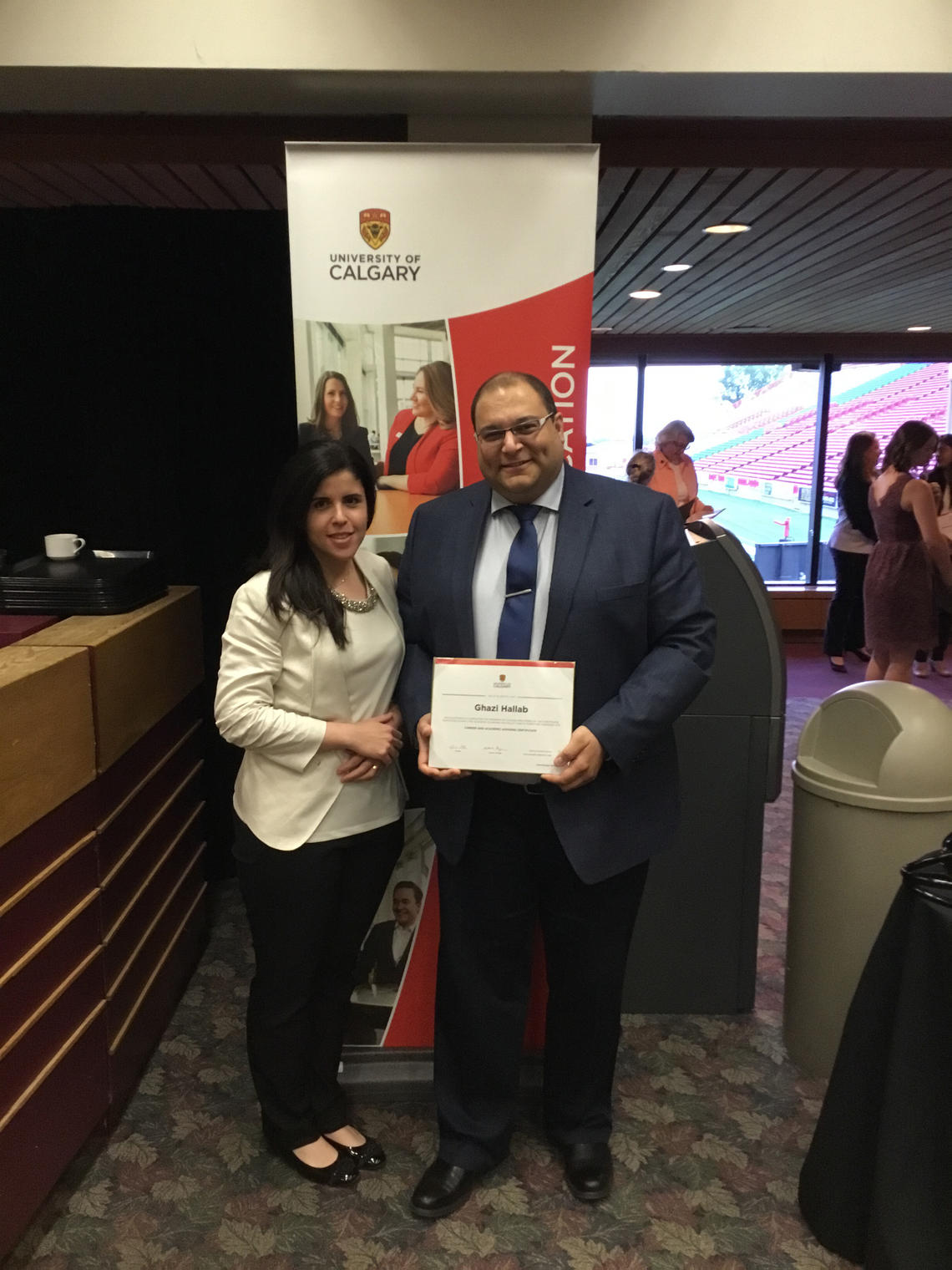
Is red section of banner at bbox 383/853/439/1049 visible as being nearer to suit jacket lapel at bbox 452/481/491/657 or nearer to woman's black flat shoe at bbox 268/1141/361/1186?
woman's black flat shoe at bbox 268/1141/361/1186

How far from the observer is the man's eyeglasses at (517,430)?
69.8 inches

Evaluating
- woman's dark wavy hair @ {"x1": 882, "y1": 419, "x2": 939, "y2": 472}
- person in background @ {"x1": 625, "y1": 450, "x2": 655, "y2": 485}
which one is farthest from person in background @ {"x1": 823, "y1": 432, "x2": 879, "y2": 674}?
person in background @ {"x1": 625, "y1": 450, "x2": 655, "y2": 485}

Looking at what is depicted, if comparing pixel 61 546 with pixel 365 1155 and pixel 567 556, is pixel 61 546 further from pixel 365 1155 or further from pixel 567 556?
pixel 365 1155

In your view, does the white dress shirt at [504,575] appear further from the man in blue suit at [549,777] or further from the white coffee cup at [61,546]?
the white coffee cup at [61,546]

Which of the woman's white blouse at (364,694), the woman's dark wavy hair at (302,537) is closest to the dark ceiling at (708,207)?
the woman's dark wavy hair at (302,537)

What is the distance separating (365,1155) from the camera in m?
2.18

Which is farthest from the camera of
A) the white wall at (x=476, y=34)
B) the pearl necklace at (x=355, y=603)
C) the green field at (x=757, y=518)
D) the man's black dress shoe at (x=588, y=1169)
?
the green field at (x=757, y=518)

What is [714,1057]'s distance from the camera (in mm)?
2596

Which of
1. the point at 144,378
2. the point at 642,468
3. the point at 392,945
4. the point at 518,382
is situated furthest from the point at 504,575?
the point at 642,468

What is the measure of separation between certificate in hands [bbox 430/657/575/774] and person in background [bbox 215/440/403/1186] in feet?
0.78

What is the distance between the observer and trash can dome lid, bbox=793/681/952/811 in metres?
2.30

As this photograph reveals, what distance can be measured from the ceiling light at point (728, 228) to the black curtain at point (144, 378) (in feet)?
7.68

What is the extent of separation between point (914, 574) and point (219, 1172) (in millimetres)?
4903

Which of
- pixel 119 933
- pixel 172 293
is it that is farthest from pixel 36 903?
pixel 172 293
